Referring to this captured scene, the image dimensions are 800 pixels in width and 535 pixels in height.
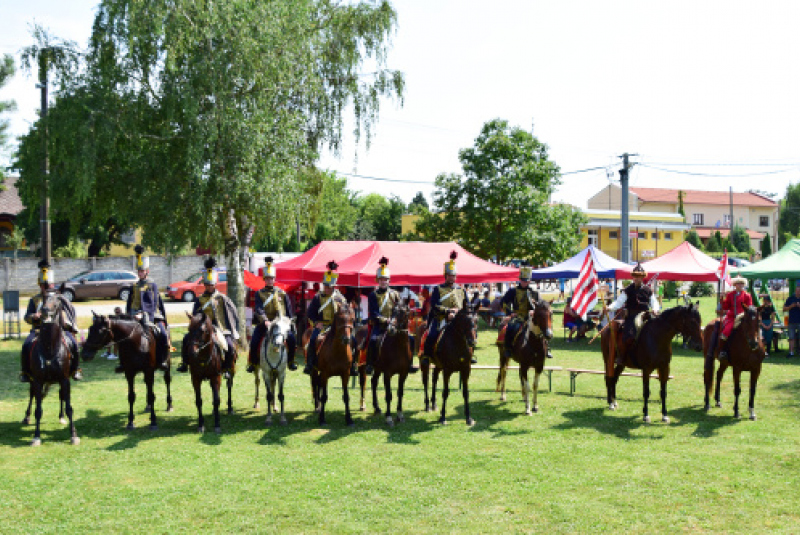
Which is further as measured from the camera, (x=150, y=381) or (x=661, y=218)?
(x=661, y=218)

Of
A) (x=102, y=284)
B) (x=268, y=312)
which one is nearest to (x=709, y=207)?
(x=102, y=284)

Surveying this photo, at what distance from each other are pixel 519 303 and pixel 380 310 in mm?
2605

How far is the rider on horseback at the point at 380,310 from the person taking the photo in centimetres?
1076

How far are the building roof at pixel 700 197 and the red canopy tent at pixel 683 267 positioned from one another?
64.7 meters

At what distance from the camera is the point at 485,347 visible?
2053cm

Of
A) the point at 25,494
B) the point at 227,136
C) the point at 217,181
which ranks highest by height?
the point at 227,136

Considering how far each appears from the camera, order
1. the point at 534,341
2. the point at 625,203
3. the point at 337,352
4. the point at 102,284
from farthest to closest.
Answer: the point at 102,284 < the point at 625,203 < the point at 534,341 < the point at 337,352

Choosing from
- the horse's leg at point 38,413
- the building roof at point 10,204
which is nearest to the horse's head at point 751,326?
the horse's leg at point 38,413

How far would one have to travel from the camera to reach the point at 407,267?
19266mm

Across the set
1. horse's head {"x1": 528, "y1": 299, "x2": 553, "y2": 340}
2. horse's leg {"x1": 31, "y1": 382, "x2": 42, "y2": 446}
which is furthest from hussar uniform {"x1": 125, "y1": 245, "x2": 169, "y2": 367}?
horse's head {"x1": 528, "y1": 299, "x2": 553, "y2": 340}

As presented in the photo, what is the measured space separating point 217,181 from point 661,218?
62195 millimetres

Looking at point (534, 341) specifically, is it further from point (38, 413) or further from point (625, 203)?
point (625, 203)

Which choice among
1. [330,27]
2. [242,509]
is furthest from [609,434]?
[330,27]

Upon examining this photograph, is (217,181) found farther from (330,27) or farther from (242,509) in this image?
(242,509)
